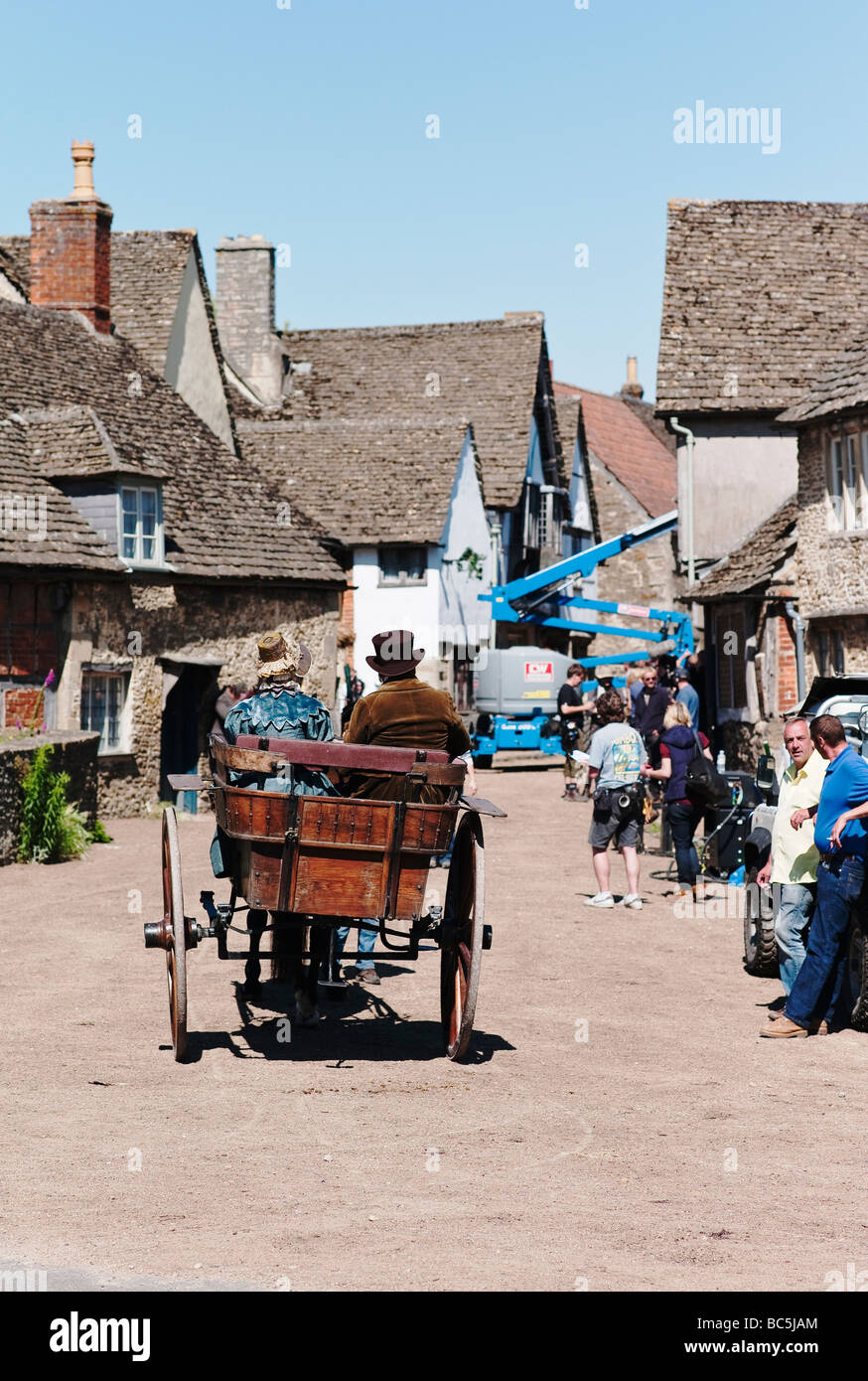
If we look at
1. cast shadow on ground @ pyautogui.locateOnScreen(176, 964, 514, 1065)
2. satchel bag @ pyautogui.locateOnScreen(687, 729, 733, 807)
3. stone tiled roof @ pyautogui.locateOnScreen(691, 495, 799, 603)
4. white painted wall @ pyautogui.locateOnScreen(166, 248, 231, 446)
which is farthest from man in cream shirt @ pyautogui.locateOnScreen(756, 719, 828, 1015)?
white painted wall @ pyautogui.locateOnScreen(166, 248, 231, 446)

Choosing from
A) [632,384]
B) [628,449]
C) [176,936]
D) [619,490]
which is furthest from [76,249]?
[632,384]

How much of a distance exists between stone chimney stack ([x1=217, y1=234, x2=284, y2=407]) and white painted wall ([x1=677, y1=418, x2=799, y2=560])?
15295mm

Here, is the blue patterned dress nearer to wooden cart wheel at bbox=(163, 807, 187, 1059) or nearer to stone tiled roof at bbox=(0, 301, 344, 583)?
wooden cart wheel at bbox=(163, 807, 187, 1059)

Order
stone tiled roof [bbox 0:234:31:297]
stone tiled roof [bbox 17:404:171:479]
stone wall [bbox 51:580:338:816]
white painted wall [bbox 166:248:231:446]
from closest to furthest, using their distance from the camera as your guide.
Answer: stone wall [bbox 51:580:338:816] → stone tiled roof [bbox 17:404:171:479] → stone tiled roof [bbox 0:234:31:297] → white painted wall [bbox 166:248:231:446]

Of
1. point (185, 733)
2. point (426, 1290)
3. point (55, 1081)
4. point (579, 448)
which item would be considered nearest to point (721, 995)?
point (55, 1081)

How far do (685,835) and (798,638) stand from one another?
29.8 ft

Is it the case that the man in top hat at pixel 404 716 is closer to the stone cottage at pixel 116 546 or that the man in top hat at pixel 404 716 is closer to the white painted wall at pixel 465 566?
the stone cottage at pixel 116 546

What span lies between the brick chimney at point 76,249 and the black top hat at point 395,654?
2051 centimetres

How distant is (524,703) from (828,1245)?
92.2 feet

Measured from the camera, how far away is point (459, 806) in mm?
8555

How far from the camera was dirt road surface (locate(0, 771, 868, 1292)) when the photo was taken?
571 centimetres

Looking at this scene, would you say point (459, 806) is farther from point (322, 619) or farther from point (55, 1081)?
point (322, 619)

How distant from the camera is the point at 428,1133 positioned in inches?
292

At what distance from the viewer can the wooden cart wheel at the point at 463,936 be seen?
8.29m
